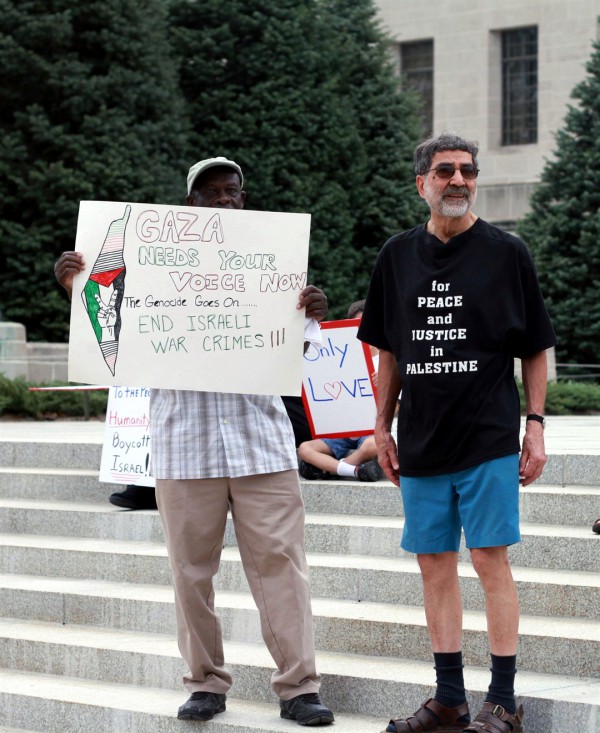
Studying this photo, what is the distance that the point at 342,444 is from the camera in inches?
366

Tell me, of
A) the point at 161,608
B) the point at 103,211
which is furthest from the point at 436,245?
the point at 161,608

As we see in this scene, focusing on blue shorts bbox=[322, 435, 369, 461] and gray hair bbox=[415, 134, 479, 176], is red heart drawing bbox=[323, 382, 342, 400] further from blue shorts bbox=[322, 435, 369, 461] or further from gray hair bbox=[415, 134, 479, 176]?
gray hair bbox=[415, 134, 479, 176]

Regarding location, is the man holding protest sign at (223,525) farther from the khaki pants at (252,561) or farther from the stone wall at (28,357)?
the stone wall at (28,357)

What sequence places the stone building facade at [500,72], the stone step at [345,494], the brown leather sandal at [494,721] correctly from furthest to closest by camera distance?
1. the stone building facade at [500,72]
2. the stone step at [345,494]
3. the brown leather sandal at [494,721]

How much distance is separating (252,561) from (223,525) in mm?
177

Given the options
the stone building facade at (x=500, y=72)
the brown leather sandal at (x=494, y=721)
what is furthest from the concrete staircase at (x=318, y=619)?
the stone building facade at (x=500, y=72)

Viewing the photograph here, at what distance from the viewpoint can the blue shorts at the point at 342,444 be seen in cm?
922

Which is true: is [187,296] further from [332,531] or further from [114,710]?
[332,531]

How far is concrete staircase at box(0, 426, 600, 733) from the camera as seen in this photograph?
5.92 meters

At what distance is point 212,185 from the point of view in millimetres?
5777

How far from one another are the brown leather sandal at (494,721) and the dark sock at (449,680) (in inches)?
6.1

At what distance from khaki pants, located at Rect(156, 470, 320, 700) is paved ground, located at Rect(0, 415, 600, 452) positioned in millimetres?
2924

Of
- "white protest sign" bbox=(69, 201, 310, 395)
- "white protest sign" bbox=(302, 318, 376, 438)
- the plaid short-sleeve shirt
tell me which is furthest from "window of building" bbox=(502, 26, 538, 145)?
the plaid short-sleeve shirt

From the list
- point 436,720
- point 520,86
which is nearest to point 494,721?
point 436,720
